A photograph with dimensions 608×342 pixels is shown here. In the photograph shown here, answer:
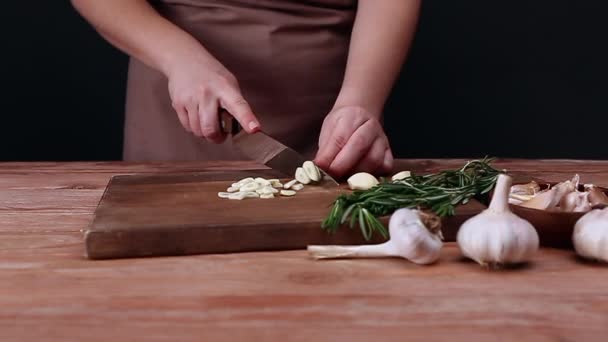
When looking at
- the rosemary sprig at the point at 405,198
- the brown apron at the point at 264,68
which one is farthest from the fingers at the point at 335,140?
the brown apron at the point at 264,68

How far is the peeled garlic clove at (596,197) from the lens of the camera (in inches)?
43.8

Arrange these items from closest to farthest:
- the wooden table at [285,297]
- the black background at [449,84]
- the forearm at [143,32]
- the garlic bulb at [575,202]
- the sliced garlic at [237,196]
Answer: the wooden table at [285,297] < the garlic bulb at [575,202] < the sliced garlic at [237,196] < the forearm at [143,32] < the black background at [449,84]

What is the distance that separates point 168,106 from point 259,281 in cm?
95

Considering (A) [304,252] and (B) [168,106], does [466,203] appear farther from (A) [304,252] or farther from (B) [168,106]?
(B) [168,106]

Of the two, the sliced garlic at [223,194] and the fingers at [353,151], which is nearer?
the sliced garlic at [223,194]

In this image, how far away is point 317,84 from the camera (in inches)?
72.7

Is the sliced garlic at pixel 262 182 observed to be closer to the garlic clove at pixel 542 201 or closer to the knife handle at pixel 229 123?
the knife handle at pixel 229 123

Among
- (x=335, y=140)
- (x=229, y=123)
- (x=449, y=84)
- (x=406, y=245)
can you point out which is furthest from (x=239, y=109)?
(x=449, y=84)

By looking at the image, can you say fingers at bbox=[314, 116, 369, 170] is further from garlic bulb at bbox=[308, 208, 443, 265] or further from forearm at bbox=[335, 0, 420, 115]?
garlic bulb at bbox=[308, 208, 443, 265]

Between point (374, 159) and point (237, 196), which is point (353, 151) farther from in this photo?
point (237, 196)

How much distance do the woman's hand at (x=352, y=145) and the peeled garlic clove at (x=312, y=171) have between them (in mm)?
72

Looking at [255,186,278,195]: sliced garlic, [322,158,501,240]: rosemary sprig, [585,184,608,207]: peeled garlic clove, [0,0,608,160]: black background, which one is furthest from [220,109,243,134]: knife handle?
[0,0,608,160]: black background

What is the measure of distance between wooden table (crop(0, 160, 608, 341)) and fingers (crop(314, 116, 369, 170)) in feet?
1.22

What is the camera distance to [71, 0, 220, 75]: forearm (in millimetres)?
1609
